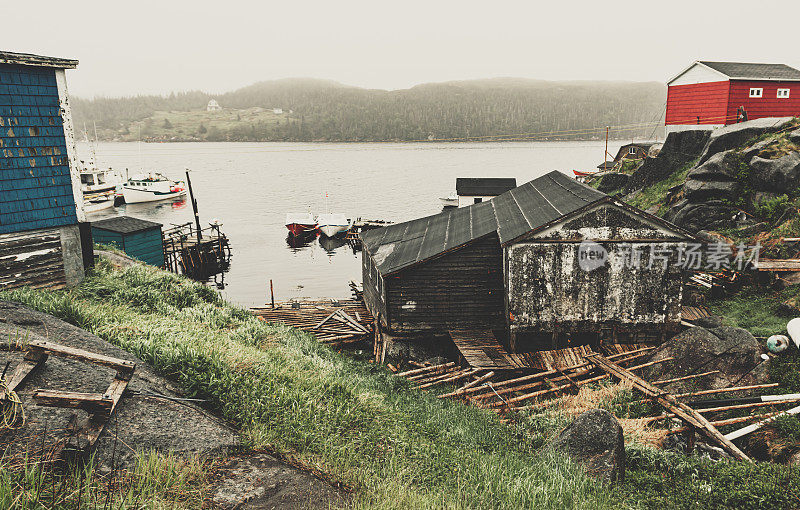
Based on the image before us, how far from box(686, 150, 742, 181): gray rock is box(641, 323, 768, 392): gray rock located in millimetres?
18803

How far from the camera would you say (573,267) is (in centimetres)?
1723

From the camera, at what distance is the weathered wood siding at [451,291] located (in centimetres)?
1867

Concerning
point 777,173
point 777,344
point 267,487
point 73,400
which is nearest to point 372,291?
point 777,344

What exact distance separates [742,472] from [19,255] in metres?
19.2

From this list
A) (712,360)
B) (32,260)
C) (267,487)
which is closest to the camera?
(267,487)

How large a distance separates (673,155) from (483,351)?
31036mm

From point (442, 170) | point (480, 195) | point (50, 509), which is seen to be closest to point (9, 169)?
point (50, 509)

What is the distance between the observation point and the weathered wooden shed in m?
16.8

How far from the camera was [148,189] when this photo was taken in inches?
3191

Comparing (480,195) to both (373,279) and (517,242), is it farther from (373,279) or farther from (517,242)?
(517,242)

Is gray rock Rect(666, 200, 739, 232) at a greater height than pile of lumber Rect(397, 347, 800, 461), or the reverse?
gray rock Rect(666, 200, 739, 232)

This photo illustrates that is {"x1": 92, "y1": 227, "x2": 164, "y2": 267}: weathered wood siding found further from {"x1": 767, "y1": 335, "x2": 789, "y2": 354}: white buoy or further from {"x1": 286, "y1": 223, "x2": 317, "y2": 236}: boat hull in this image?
{"x1": 767, "y1": 335, "x2": 789, "y2": 354}: white buoy

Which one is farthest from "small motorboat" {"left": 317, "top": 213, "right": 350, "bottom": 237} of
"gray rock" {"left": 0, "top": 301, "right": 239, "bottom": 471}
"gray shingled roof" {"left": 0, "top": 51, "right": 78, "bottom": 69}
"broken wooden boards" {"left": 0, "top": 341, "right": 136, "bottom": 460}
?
"broken wooden boards" {"left": 0, "top": 341, "right": 136, "bottom": 460}

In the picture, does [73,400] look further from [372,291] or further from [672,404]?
[372,291]
